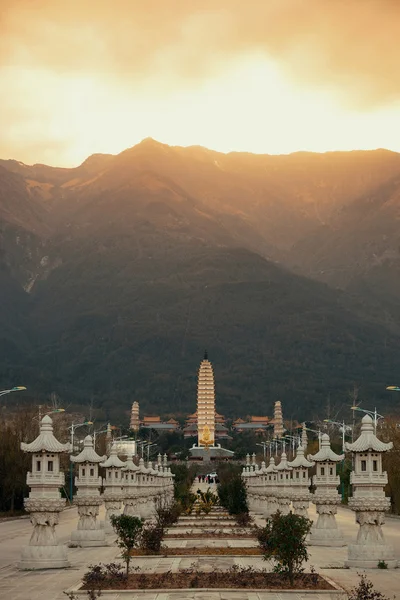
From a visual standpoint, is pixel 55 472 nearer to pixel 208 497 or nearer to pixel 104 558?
pixel 104 558

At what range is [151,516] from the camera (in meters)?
74.9

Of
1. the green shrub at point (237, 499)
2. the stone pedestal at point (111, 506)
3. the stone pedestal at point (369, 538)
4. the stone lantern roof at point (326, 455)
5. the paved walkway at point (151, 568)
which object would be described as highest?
the stone lantern roof at point (326, 455)

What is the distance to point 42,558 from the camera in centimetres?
3931

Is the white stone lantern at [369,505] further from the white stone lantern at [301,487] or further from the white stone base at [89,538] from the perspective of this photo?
the white stone lantern at [301,487]

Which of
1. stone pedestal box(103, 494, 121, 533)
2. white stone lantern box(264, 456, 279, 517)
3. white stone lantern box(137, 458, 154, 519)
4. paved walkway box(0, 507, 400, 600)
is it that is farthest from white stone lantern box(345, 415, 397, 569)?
white stone lantern box(264, 456, 279, 517)

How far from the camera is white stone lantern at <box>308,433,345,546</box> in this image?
4994 centimetres

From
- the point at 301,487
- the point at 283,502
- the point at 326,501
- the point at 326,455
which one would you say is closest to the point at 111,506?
the point at 301,487

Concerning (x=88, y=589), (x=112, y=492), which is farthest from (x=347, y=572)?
(x=112, y=492)

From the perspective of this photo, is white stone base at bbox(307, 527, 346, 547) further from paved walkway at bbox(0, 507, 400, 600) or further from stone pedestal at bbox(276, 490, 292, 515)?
stone pedestal at bbox(276, 490, 292, 515)

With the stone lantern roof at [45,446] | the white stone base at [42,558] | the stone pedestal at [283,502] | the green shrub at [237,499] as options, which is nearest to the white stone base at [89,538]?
the white stone base at [42,558]

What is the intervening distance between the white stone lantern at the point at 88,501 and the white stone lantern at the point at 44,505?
9.81m

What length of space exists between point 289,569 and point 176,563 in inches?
316

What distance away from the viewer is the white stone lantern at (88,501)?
5038cm

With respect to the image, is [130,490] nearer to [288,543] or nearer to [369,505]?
[369,505]
